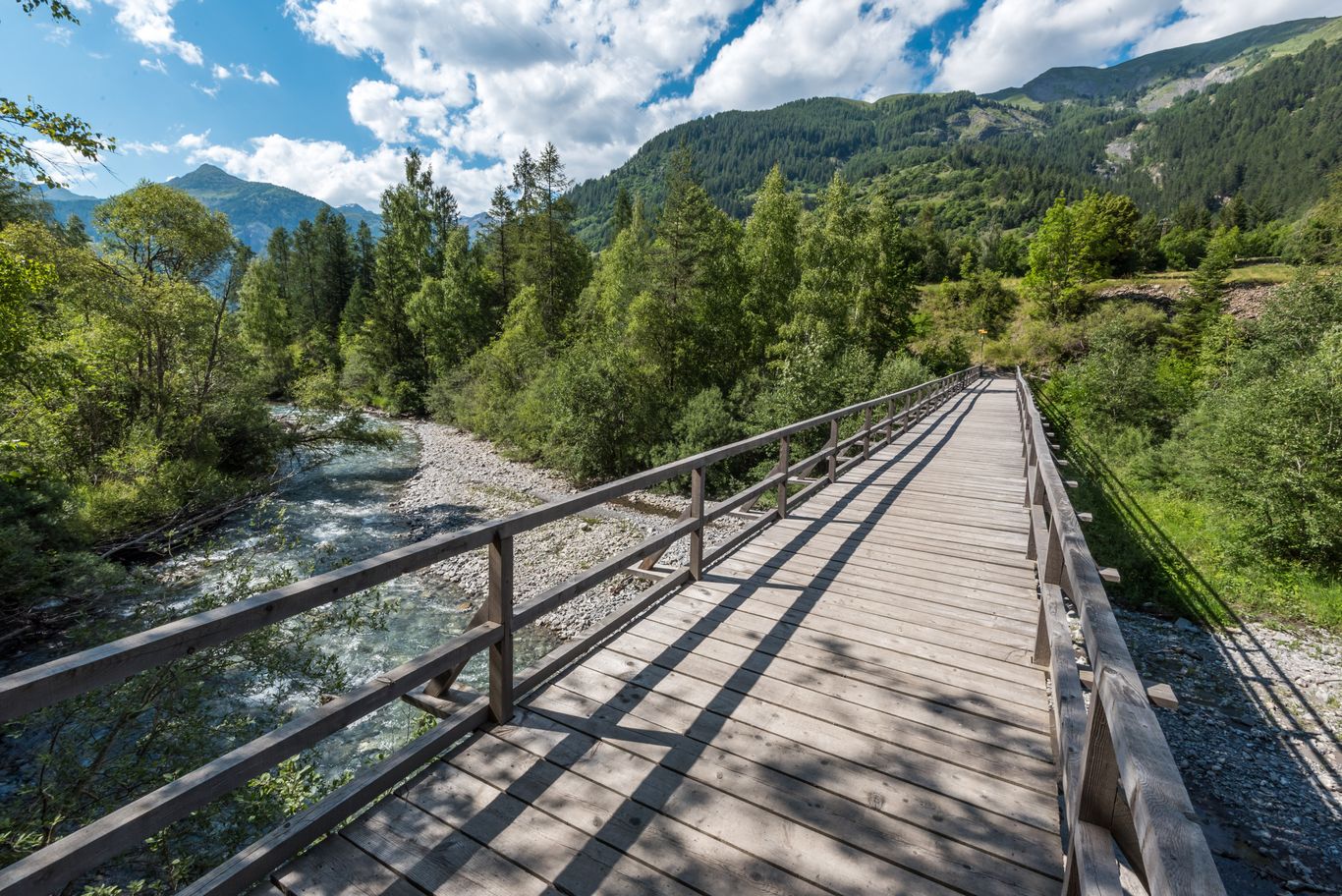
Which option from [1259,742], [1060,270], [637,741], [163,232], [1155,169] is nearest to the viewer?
[637,741]

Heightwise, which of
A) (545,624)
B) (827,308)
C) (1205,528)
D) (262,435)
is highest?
(827,308)

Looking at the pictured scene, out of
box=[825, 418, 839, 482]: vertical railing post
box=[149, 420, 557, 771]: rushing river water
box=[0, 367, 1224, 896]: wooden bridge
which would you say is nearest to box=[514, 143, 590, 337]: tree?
box=[149, 420, 557, 771]: rushing river water

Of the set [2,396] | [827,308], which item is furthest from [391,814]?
[827,308]

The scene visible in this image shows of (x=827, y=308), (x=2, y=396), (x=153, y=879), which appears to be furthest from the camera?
(x=827, y=308)

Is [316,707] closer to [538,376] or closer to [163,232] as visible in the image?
[163,232]

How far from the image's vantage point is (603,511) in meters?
17.2

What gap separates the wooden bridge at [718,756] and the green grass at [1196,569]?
10.3 metres

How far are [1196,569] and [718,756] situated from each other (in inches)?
647

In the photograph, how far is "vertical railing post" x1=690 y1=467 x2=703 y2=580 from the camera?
4266 millimetres

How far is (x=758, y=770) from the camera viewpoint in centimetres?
248

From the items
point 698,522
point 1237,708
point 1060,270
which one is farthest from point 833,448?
point 1060,270

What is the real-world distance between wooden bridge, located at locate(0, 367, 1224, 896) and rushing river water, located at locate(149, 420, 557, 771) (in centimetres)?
321

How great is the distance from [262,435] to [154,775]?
14.5 meters

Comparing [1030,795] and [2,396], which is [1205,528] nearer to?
[1030,795]
